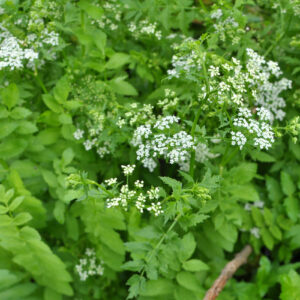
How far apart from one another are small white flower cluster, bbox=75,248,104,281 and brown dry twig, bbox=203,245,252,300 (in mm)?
1163

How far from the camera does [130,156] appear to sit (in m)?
3.66

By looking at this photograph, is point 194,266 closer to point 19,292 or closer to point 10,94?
point 19,292

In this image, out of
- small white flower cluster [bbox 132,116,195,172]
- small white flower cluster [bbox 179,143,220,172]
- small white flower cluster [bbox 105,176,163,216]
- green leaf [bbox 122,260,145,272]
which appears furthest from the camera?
small white flower cluster [bbox 179,143,220,172]

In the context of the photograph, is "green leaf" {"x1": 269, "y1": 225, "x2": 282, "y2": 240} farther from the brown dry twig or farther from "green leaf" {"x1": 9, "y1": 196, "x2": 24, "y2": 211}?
"green leaf" {"x1": 9, "y1": 196, "x2": 24, "y2": 211}

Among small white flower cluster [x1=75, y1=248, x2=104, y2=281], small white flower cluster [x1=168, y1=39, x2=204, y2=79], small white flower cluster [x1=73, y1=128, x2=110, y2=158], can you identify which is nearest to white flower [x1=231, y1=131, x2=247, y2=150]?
small white flower cluster [x1=168, y1=39, x2=204, y2=79]

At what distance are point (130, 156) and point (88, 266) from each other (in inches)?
53.0

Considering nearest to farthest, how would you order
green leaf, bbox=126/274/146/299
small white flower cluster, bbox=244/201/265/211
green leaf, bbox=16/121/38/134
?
green leaf, bbox=126/274/146/299 → green leaf, bbox=16/121/38/134 → small white flower cluster, bbox=244/201/265/211

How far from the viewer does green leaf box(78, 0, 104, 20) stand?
336 centimetres

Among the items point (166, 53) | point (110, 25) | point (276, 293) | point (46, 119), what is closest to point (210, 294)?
point (276, 293)

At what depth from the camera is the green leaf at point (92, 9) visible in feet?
11.0

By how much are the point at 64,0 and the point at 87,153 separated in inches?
62.1

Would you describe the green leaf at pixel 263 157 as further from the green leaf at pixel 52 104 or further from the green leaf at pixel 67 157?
the green leaf at pixel 52 104

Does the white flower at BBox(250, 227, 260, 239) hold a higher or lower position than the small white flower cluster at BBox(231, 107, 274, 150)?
lower

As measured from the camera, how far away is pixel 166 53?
13.9ft
